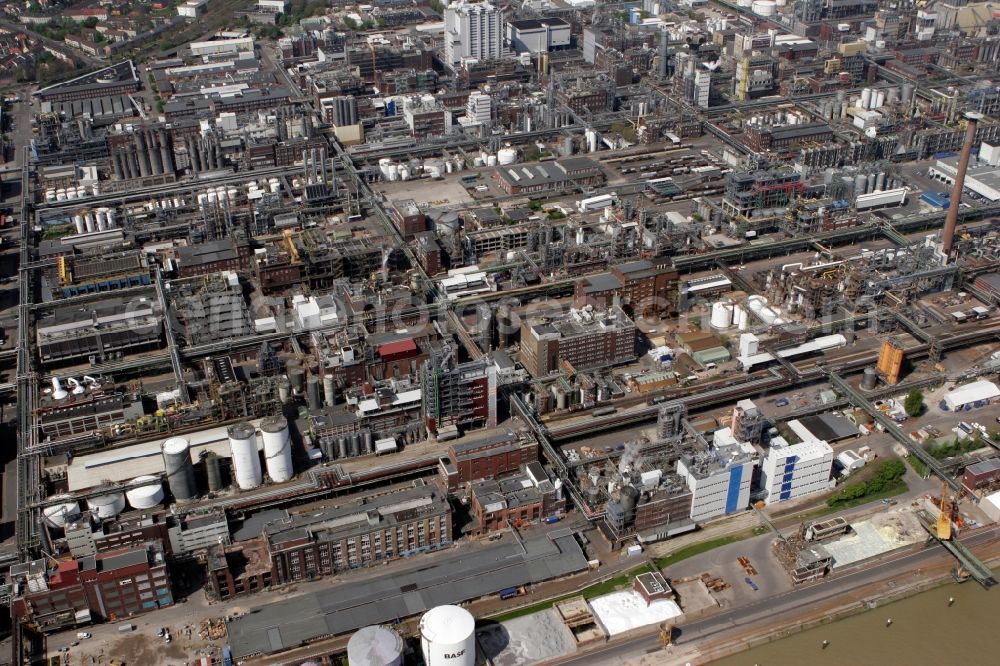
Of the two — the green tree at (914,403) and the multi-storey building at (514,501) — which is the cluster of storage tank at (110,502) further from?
the green tree at (914,403)

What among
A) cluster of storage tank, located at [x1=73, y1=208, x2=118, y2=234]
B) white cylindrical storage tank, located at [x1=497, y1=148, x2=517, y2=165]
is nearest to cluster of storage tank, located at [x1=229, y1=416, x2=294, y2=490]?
cluster of storage tank, located at [x1=73, y1=208, x2=118, y2=234]

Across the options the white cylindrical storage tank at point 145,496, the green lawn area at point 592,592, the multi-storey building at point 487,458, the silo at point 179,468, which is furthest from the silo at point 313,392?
the green lawn area at point 592,592

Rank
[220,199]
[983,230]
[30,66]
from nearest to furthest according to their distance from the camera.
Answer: [983,230] → [220,199] → [30,66]

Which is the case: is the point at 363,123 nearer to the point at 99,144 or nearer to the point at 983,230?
the point at 99,144

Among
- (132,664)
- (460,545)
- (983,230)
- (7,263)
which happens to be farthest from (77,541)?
(983,230)

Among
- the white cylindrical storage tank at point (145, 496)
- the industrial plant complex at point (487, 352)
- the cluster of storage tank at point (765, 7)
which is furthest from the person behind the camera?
the cluster of storage tank at point (765, 7)

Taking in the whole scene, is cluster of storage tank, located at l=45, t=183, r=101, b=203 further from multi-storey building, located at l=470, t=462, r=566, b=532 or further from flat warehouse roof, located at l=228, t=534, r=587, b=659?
flat warehouse roof, located at l=228, t=534, r=587, b=659
